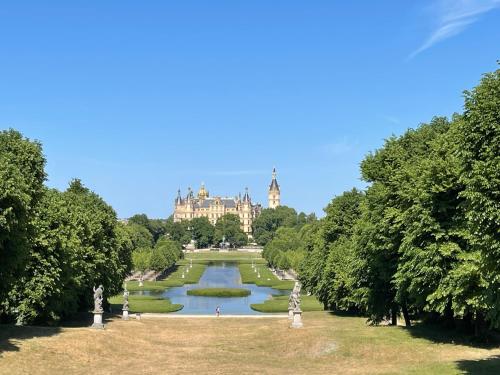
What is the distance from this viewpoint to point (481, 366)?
24781mm

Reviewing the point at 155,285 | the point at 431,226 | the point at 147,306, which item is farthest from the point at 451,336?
the point at 155,285

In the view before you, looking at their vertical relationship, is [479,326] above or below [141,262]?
below

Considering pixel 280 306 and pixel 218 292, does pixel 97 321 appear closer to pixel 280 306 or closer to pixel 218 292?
pixel 280 306

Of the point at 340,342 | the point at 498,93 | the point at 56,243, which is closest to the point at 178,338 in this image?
the point at 56,243

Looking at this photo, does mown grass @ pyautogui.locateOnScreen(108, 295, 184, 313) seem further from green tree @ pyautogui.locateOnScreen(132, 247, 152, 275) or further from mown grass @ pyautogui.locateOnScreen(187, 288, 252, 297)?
green tree @ pyautogui.locateOnScreen(132, 247, 152, 275)

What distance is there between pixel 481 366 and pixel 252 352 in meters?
13.7

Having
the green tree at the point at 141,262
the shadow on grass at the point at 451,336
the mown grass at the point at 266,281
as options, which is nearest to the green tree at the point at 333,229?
the shadow on grass at the point at 451,336

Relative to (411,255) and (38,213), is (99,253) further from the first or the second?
(411,255)

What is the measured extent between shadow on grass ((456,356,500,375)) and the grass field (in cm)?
4

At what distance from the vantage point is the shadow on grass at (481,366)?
23641mm

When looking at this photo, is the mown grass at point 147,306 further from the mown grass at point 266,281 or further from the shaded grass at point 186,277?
the mown grass at point 266,281

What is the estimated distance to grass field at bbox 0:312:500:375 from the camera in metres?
26.5

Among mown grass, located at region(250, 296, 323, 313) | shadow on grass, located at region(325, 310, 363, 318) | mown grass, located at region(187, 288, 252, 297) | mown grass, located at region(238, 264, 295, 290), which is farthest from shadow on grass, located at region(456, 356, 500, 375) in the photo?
mown grass, located at region(238, 264, 295, 290)

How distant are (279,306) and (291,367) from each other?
43769 mm
